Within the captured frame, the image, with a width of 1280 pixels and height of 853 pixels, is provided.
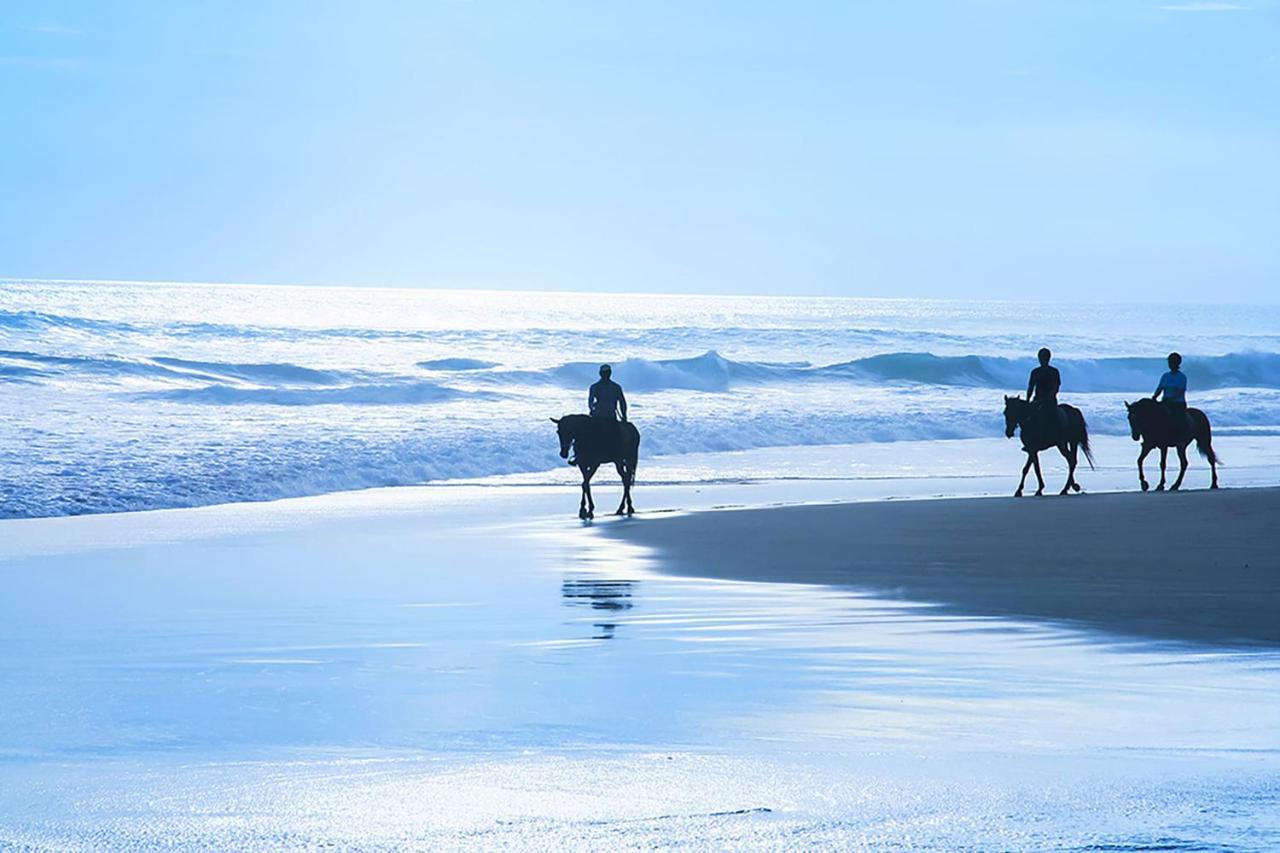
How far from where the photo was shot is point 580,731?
5875 millimetres

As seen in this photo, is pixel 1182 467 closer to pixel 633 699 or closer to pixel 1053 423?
pixel 1053 423

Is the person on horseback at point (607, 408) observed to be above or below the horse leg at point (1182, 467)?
above

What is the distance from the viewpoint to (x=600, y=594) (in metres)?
10.2

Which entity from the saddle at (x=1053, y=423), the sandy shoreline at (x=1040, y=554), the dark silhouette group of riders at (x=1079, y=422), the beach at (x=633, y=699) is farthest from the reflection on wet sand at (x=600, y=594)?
the saddle at (x=1053, y=423)

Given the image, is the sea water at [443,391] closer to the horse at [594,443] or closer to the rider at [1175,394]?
the horse at [594,443]

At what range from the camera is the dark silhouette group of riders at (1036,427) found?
57.0ft

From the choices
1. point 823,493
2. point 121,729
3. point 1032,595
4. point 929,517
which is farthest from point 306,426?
point 121,729

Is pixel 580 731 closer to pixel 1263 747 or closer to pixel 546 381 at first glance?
pixel 1263 747

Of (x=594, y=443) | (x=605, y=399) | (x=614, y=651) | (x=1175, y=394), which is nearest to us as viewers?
(x=614, y=651)

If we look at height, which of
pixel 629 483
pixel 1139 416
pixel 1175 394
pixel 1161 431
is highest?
pixel 1175 394

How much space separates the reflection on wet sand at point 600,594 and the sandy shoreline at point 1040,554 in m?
0.92

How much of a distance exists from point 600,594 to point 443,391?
1241 inches

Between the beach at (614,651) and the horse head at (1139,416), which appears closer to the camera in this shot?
the beach at (614,651)

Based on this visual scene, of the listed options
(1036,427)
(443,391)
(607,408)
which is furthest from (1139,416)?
(443,391)
